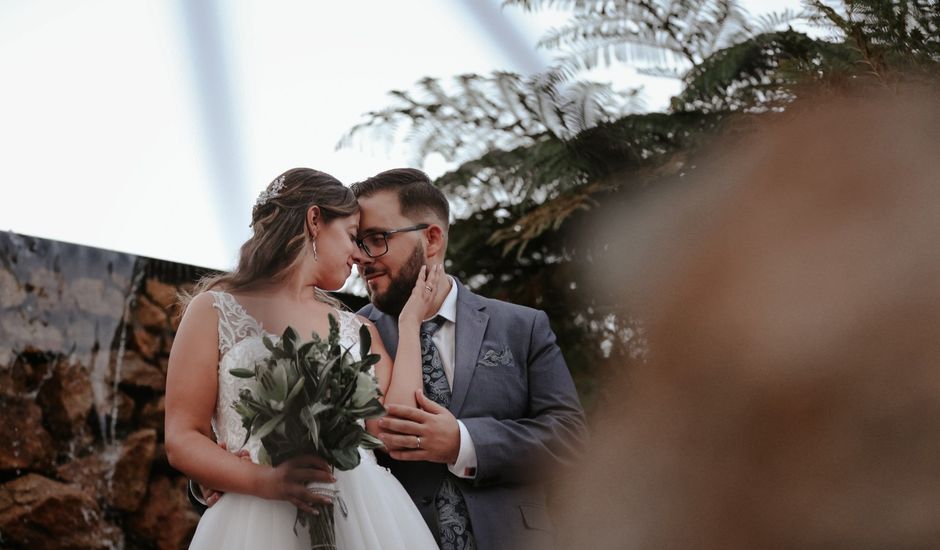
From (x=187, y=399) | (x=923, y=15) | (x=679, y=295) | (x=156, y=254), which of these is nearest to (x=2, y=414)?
(x=156, y=254)

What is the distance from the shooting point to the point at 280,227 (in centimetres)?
163

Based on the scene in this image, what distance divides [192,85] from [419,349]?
77 cm

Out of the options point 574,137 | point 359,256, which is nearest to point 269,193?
point 359,256

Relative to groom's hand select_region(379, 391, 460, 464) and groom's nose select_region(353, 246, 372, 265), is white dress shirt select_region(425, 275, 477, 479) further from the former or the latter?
groom's nose select_region(353, 246, 372, 265)

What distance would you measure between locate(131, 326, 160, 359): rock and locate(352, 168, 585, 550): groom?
199 cm

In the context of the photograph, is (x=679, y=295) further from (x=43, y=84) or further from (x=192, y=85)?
Result: (x=43, y=84)

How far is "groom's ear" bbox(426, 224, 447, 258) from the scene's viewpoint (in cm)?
176

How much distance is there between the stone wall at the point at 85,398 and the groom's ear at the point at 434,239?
165 cm

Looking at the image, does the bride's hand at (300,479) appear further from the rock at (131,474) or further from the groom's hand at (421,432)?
the rock at (131,474)

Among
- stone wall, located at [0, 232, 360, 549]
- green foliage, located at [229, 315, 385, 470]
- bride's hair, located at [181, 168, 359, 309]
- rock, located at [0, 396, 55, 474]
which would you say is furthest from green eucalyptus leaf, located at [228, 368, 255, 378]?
rock, located at [0, 396, 55, 474]

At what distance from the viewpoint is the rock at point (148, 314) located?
3.55 meters

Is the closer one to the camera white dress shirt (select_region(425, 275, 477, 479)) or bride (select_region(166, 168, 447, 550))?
bride (select_region(166, 168, 447, 550))

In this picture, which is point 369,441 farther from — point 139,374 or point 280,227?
point 139,374

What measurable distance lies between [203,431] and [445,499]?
0.44 meters
